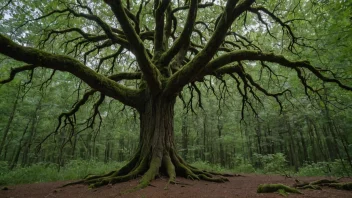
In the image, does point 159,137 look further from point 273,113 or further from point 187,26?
point 273,113

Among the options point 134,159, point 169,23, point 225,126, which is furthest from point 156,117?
point 225,126

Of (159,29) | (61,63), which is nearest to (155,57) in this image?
(159,29)

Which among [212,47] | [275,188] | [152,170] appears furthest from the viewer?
[152,170]

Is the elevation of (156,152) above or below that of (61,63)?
below

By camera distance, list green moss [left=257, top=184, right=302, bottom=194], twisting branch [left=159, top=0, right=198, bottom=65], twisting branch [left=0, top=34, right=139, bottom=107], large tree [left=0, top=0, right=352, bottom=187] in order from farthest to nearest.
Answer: large tree [left=0, top=0, right=352, bottom=187] < twisting branch [left=159, top=0, right=198, bottom=65] < twisting branch [left=0, top=34, right=139, bottom=107] < green moss [left=257, top=184, right=302, bottom=194]

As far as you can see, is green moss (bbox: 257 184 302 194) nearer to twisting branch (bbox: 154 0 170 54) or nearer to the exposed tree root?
the exposed tree root

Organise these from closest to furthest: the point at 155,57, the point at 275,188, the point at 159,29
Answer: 1. the point at 275,188
2. the point at 159,29
3. the point at 155,57

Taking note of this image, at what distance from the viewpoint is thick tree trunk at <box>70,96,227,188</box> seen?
18.9ft

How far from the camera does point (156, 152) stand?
19.8ft

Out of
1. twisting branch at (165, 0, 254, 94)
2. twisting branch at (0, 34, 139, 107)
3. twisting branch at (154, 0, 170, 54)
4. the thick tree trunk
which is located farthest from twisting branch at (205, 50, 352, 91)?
twisting branch at (0, 34, 139, 107)

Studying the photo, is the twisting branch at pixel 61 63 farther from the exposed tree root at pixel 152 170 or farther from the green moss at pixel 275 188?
the green moss at pixel 275 188

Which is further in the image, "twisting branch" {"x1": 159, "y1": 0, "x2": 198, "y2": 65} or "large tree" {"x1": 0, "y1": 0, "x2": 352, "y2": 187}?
"large tree" {"x1": 0, "y1": 0, "x2": 352, "y2": 187}

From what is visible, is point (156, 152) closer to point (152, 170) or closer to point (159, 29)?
point (152, 170)

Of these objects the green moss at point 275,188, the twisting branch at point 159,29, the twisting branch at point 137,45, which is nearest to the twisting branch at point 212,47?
the twisting branch at point 137,45
